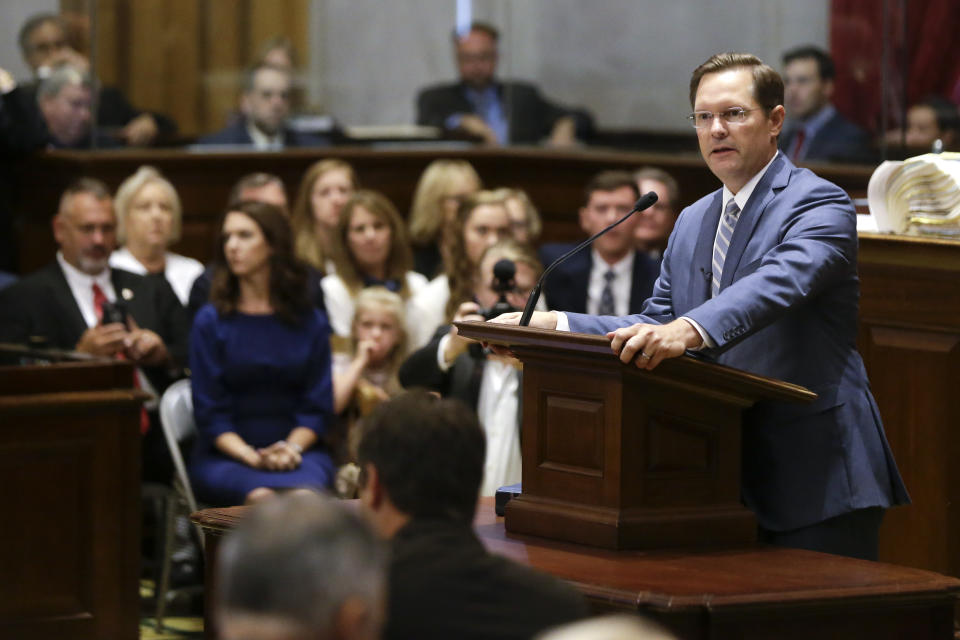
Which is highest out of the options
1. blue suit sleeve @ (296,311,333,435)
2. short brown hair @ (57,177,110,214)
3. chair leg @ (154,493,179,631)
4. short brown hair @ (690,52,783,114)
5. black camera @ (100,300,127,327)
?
short brown hair @ (690,52,783,114)

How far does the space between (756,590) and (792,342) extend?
581 mm

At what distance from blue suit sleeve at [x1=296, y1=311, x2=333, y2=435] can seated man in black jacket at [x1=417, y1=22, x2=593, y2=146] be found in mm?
4208

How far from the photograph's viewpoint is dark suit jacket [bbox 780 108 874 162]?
7.24 m

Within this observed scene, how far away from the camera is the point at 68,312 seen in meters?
5.75

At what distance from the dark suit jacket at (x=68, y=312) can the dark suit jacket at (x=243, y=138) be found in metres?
3.10

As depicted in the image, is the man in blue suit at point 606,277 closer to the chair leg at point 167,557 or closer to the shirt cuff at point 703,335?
the chair leg at point 167,557

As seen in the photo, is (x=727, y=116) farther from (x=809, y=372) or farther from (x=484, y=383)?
(x=484, y=383)

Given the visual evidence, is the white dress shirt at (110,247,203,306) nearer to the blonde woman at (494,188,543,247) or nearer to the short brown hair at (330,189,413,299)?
the short brown hair at (330,189,413,299)

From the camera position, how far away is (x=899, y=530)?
156 inches

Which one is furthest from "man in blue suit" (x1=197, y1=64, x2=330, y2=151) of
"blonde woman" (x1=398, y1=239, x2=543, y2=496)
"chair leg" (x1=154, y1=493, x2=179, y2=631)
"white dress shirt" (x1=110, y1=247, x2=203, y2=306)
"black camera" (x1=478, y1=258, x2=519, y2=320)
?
"black camera" (x1=478, y1=258, x2=519, y2=320)

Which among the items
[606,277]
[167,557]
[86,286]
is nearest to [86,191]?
[86,286]

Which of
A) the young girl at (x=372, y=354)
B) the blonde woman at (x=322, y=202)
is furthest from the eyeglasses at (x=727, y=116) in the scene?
the blonde woman at (x=322, y=202)

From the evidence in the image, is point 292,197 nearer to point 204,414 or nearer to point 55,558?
point 204,414

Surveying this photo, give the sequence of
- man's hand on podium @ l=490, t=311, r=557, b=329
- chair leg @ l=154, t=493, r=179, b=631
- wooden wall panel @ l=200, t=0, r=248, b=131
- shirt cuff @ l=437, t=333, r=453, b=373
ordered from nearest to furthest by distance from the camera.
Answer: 1. man's hand on podium @ l=490, t=311, r=557, b=329
2. shirt cuff @ l=437, t=333, r=453, b=373
3. chair leg @ l=154, t=493, r=179, b=631
4. wooden wall panel @ l=200, t=0, r=248, b=131
